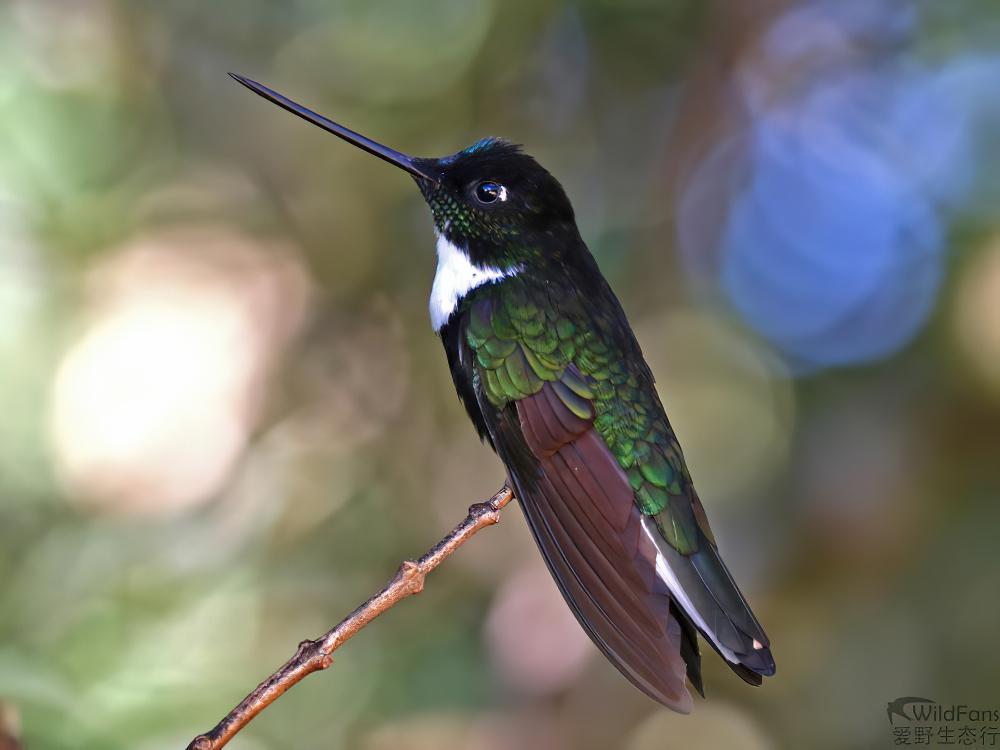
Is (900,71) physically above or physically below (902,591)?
above

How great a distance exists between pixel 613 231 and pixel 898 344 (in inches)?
58.1

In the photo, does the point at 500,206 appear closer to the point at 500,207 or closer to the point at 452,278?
the point at 500,207

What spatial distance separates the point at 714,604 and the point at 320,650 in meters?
0.99

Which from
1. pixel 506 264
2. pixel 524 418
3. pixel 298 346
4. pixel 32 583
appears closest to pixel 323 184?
pixel 298 346

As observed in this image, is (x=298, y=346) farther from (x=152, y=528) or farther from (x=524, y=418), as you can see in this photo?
(x=524, y=418)

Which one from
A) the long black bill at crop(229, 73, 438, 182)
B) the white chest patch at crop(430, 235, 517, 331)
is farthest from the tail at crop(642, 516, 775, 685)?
the long black bill at crop(229, 73, 438, 182)

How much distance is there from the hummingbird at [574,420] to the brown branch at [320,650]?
1.25ft

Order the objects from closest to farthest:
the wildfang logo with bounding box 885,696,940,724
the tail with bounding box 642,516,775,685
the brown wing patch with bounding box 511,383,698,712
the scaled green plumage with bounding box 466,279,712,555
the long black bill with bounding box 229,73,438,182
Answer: the brown wing patch with bounding box 511,383,698,712 → the tail with bounding box 642,516,775,685 → the long black bill with bounding box 229,73,438,182 → the scaled green plumage with bounding box 466,279,712,555 → the wildfang logo with bounding box 885,696,940,724

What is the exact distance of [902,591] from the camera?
4.30 m

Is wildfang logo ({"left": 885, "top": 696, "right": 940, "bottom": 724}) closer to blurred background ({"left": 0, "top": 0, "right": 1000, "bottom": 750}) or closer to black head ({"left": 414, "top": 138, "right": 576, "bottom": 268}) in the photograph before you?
blurred background ({"left": 0, "top": 0, "right": 1000, "bottom": 750})

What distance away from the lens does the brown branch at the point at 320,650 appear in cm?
135

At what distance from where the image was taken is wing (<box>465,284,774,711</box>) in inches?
78.0

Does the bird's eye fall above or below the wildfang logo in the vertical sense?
above

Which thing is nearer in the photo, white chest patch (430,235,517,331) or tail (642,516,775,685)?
tail (642,516,775,685)
